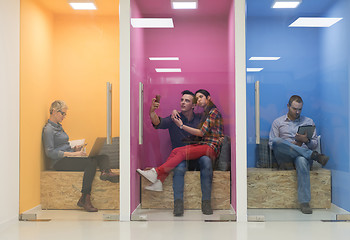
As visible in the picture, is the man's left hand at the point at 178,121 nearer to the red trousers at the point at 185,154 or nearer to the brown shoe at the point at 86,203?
the red trousers at the point at 185,154

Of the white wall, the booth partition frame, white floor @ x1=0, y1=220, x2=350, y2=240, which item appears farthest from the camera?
the booth partition frame

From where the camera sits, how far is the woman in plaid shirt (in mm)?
3643

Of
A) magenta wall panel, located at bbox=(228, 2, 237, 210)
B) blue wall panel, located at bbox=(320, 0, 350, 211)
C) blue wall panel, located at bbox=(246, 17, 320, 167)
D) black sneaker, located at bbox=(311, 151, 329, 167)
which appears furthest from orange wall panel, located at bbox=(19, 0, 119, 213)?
blue wall panel, located at bbox=(320, 0, 350, 211)

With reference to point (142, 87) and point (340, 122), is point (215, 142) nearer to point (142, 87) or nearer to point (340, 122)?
point (142, 87)

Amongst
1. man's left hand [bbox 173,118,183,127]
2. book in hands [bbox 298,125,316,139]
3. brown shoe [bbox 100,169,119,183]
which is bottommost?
brown shoe [bbox 100,169,119,183]

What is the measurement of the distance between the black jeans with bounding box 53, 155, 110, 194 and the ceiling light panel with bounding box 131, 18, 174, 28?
4.90ft

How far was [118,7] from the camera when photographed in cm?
365

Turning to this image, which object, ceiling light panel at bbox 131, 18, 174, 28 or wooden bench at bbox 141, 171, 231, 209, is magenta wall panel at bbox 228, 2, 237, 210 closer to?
wooden bench at bbox 141, 171, 231, 209

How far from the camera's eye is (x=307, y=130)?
11.9 ft

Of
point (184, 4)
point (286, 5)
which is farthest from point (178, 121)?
point (286, 5)

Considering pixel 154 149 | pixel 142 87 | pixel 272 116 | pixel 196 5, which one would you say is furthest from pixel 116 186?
pixel 196 5

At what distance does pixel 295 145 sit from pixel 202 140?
991mm

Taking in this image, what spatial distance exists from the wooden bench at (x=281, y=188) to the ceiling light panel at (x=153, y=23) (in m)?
1.77

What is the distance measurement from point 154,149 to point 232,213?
1058 millimetres
